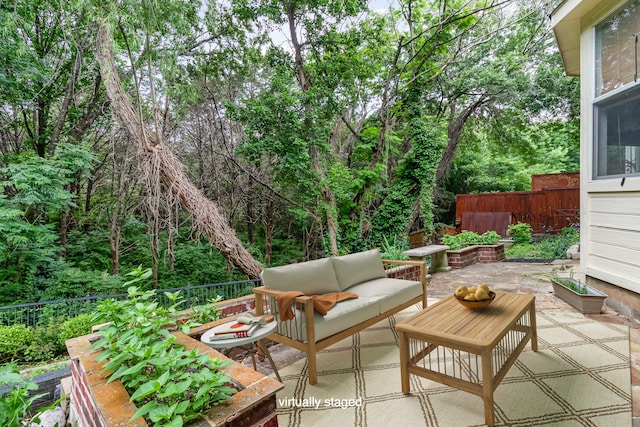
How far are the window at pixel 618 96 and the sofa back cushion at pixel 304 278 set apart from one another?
121 inches

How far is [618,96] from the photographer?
3.06 meters

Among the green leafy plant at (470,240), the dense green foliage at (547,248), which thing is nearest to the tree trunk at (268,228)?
the green leafy plant at (470,240)

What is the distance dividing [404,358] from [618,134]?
3.16 metres

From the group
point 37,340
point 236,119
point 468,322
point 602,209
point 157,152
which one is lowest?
point 37,340

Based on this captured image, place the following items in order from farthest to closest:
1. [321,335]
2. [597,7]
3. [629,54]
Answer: [597,7] → [629,54] → [321,335]

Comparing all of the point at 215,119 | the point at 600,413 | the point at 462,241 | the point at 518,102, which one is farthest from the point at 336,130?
the point at 600,413

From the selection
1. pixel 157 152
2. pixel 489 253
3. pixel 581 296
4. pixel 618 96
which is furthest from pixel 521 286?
pixel 157 152

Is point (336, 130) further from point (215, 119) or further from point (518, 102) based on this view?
point (518, 102)

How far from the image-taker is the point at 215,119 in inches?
289

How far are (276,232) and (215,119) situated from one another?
3.47m

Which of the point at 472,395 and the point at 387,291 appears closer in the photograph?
the point at 472,395

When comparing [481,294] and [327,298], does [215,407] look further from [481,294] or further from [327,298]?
[481,294]

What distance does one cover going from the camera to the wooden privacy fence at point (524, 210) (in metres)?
9.50

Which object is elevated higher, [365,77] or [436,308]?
[365,77]
